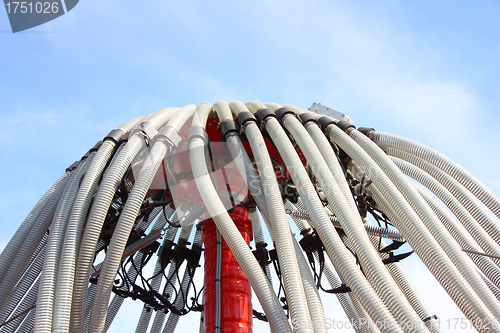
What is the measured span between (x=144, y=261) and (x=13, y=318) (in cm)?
330

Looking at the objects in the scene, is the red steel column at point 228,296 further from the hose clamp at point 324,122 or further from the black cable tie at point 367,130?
the black cable tie at point 367,130

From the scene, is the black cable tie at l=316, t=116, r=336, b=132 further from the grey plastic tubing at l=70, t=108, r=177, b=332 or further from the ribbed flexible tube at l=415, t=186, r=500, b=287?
the grey plastic tubing at l=70, t=108, r=177, b=332

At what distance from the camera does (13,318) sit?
7.83m

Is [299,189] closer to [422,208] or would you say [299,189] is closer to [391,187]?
[391,187]

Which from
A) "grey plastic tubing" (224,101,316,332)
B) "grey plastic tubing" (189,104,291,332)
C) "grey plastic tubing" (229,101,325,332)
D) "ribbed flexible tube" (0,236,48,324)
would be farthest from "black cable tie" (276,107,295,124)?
"ribbed flexible tube" (0,236,48,324)

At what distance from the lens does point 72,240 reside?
22.1ft

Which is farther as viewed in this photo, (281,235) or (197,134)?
(197,134)

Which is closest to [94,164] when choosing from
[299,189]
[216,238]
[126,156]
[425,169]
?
[126,156]

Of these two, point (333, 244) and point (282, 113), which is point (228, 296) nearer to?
point (333, 244)

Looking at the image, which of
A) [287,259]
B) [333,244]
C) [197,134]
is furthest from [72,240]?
[333,244]

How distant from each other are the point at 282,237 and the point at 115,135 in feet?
14.6

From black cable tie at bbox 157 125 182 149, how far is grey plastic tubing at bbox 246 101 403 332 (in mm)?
1927

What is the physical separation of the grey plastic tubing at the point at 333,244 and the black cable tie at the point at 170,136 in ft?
6.32

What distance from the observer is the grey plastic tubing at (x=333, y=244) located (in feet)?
17.0
